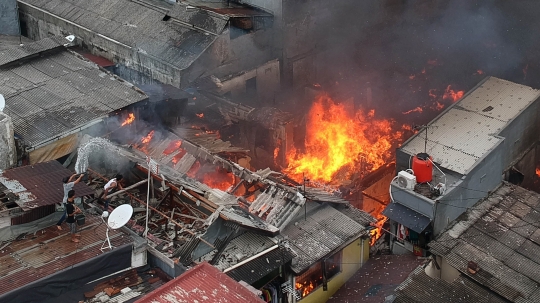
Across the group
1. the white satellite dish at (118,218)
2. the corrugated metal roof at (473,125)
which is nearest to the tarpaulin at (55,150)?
the white satellite dish at (118,218)

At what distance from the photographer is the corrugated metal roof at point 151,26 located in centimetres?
3181

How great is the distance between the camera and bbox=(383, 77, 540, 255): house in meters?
25.4

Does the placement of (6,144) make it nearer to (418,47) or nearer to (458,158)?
(458,158)

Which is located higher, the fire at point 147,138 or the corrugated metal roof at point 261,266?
the fire at point 147,138

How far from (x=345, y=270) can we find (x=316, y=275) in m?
1.61

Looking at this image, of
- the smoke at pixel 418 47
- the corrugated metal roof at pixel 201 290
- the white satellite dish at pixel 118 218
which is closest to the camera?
the corrugated metal roof at pixel 201 290

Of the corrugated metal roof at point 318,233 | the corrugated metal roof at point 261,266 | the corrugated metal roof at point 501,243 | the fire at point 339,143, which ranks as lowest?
the fire at point 339,143

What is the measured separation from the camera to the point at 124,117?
2695 centimetres

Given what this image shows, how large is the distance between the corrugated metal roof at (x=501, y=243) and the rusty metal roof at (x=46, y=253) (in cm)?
1177

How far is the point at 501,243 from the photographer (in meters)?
24.6

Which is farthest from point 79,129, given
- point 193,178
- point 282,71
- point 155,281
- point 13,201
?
point 282,71

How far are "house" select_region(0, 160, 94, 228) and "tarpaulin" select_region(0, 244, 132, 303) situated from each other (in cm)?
232

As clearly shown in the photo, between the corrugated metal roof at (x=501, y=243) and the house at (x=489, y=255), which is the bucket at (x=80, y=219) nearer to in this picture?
the house at (x=489, y=255)

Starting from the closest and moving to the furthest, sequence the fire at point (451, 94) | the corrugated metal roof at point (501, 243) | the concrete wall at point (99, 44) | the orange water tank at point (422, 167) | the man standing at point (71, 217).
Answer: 1. the man standing at point (71, 217)
2. the corrugated metal roof at point (501, 243)
3. the orange water tank at point (422, 167)
4. the concrete wall at point (99, 44)
5. the fire at point (451, 94)
